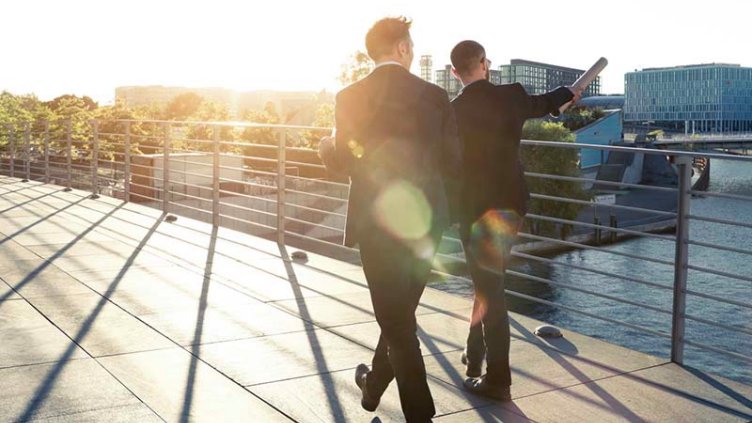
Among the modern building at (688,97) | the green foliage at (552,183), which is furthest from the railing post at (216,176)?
the modern building at (688,97)

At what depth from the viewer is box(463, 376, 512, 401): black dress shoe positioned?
3.88 meters

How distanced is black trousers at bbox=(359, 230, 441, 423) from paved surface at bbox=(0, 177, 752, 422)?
1.52 feet

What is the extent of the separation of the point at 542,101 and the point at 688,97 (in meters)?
183

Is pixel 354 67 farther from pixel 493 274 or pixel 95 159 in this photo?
pixel 493 274

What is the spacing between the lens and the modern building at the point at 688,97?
17488 cm

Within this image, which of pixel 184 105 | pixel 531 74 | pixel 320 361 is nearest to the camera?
pixel 320 361

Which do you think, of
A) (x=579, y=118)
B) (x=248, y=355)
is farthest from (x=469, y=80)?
(x=579, y=118)

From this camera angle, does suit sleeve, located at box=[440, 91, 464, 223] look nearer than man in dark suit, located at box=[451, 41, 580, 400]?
Yes

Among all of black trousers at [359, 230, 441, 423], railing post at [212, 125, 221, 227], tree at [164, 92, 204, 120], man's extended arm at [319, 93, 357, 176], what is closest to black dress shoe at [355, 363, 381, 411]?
black trousers at [359, 230, 441, 423]

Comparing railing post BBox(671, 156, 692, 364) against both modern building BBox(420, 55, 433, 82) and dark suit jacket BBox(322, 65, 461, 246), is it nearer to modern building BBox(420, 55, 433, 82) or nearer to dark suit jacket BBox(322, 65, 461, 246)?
dark suit jacket BBox(322, 65, 461, 246)

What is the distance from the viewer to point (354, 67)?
206 feet

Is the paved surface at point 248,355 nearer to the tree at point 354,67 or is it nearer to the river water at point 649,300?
the river water at point 649,300

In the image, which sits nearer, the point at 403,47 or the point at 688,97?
the point at 403,47

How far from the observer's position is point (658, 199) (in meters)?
88.1
